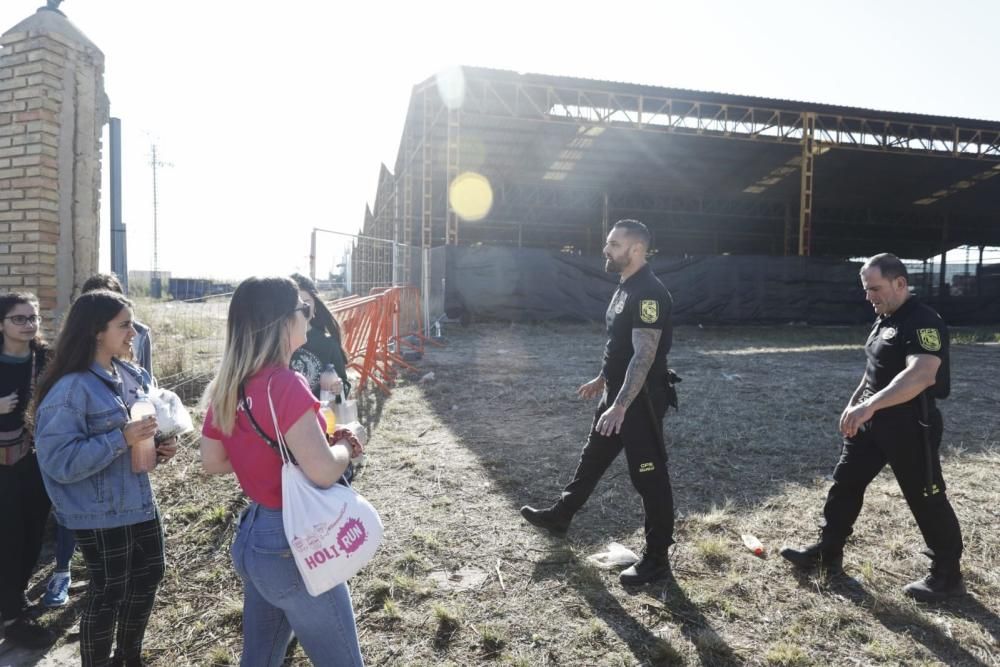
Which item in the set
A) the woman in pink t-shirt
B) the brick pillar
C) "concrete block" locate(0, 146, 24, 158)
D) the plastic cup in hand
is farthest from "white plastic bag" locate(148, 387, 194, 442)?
"concrete block" locate(0, 146, 24, 158)

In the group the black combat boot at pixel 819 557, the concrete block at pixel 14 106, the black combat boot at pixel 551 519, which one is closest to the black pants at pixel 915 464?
the black combat boot at pixel 819 557

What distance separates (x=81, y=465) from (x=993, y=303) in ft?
82.9

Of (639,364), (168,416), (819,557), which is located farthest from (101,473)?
(819,557)

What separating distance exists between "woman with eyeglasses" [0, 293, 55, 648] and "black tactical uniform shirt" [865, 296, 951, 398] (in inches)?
163

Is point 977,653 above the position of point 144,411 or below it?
below

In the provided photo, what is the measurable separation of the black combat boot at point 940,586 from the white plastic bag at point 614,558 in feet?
4.41

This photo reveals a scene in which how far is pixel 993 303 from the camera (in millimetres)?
19516

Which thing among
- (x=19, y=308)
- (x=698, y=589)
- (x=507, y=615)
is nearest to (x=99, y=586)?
(x=19, y=308)

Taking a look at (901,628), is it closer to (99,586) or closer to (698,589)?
(698,589)

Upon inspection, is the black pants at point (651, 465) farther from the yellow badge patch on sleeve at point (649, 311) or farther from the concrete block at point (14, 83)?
the concrete block at point (14, 83)

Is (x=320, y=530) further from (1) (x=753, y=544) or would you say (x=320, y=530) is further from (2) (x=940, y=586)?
(2) (x=940, y=586)

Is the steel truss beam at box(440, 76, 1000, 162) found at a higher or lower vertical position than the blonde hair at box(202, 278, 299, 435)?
higher

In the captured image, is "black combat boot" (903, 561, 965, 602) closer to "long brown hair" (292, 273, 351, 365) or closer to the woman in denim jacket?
"long brown hair" (292, 273, 351, 365)

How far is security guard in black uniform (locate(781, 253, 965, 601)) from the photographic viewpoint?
2.69 metres
